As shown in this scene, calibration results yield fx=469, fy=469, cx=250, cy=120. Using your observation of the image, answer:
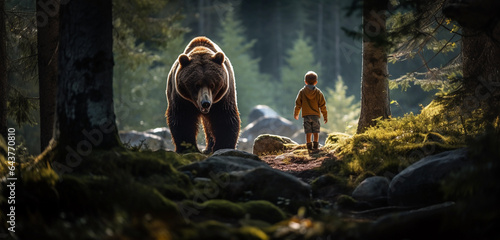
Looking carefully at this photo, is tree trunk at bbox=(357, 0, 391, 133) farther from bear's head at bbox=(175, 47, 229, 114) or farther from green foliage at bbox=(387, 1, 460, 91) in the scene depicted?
bear's head at bbox=(175, 47, 229, 114)

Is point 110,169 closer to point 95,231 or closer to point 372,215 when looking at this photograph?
point 95,231

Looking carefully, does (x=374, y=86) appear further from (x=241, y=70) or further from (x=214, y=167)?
(x=241, y=70)

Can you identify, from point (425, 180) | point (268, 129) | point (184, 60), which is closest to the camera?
point (425, 180)

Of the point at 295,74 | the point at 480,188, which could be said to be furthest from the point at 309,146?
the point at 295,74

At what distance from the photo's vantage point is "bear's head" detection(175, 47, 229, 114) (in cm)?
936

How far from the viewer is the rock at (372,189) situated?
614 centimetres

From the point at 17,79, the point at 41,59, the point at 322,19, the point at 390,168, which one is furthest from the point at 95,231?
the point at 322,19

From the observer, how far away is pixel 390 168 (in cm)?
683

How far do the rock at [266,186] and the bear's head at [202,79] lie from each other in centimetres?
333

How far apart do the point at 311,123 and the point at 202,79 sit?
2369 mm

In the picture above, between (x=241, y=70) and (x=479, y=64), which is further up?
(x=241, y=70)

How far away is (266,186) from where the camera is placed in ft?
19.5


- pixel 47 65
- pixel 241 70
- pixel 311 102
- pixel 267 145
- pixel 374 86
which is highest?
pixel 241 70

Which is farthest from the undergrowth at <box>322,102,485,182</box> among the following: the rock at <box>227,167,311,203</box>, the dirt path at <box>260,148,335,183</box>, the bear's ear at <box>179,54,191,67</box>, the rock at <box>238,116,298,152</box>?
the rock at <box>238,116,298,152</box>
